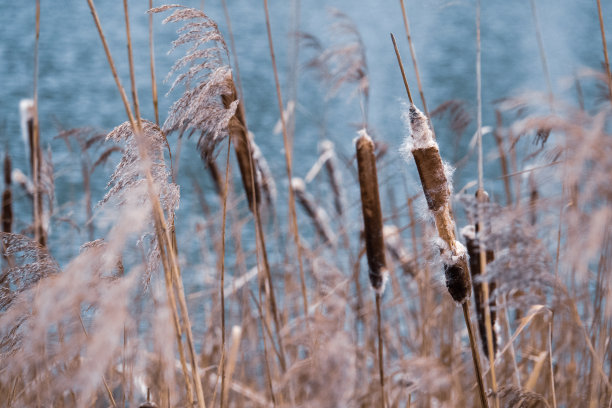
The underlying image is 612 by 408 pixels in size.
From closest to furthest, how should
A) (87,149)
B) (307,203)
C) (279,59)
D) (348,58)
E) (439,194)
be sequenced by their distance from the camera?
(439,194), (348,58), (307,203), (87,149), (279,59)

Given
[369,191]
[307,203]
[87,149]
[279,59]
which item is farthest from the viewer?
[279,59]

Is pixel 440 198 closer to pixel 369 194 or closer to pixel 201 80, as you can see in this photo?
pixel 369 194

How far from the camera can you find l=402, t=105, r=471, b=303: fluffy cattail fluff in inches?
20.4

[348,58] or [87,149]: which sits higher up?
[348,58]

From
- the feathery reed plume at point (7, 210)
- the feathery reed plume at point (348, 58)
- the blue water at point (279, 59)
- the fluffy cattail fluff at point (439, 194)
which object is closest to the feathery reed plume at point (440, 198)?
the fluffy cattail fluff at point (439, 194)

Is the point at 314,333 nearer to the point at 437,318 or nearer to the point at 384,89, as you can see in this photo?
the point at 437,318

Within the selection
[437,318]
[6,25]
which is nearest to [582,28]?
[437,318]

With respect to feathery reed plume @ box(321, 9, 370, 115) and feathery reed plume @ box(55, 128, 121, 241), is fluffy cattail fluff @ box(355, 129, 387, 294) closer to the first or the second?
feathery reed plume @ box(321, 9, 370, 115)

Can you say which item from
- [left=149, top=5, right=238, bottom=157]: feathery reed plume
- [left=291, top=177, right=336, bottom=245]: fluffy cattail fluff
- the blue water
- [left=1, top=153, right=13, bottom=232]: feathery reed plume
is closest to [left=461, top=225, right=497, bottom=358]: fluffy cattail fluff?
[left=149, top=5, right=238, bottom=157]: feathery reed plume

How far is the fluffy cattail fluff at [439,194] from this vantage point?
0.52m

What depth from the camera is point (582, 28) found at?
13.3 ft

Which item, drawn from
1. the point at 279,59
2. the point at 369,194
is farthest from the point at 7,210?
the point at 279,59

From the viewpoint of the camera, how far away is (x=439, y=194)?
52 cm

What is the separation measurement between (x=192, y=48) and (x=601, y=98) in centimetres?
87
